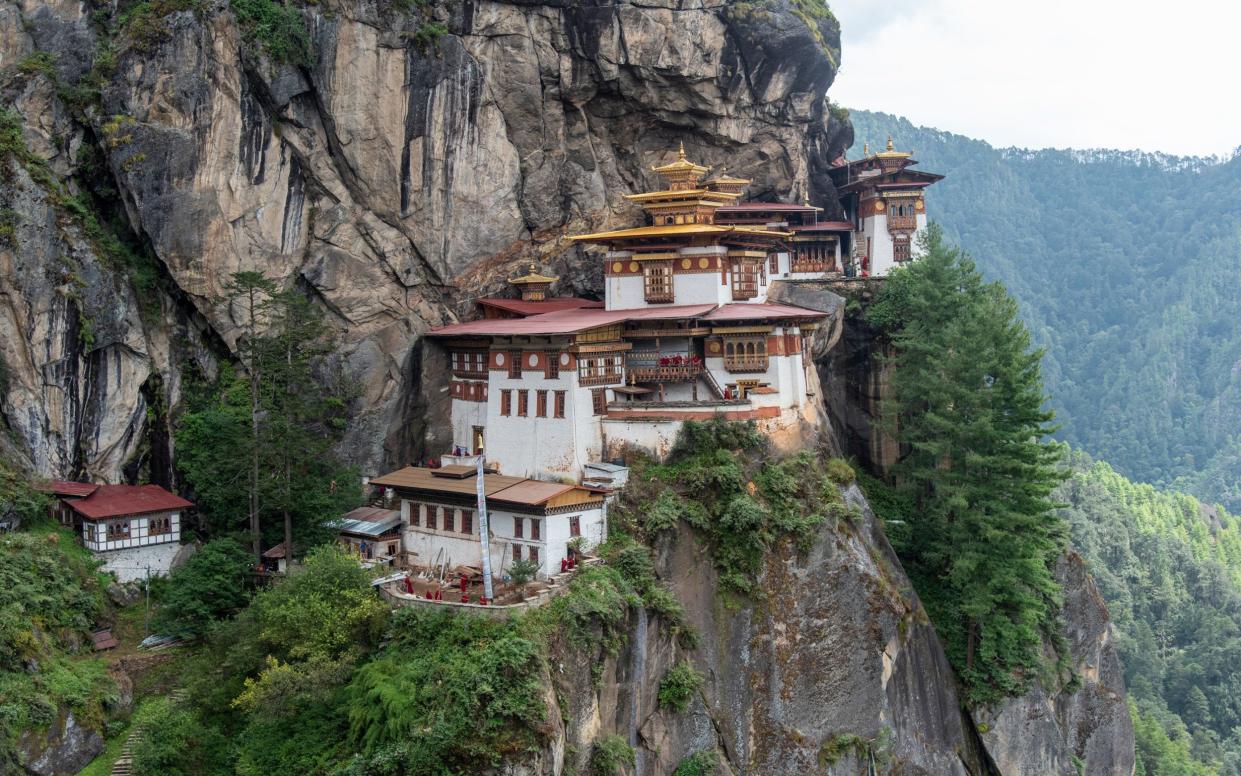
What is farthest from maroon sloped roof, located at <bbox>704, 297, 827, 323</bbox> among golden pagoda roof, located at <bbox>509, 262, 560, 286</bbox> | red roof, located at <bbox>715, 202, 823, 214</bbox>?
golden pagoda roof, located at <bbox>509, 262, 560, 286</bbox>

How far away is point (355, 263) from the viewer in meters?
43.9

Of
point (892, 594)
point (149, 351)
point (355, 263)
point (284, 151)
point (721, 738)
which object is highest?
point (284, 151)

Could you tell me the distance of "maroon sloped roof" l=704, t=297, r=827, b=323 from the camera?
41.2m

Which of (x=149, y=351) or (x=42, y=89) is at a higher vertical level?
(x=42, y=89)

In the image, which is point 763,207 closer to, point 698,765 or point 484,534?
point 484,534

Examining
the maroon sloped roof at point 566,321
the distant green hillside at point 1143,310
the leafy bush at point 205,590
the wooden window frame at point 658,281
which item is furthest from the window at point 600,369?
the distant green hillside at point 1143,310

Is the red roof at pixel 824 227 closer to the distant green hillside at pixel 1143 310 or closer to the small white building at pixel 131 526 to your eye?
the small white building at pixel 131 526

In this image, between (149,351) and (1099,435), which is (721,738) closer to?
(149,351)

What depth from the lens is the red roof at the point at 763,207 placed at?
50.0 metres

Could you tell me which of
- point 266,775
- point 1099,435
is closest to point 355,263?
point 266,775

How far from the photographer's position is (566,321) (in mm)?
40969

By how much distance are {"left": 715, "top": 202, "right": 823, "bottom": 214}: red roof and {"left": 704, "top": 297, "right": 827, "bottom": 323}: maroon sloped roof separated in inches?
258

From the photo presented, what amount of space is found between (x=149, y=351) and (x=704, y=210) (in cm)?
2267

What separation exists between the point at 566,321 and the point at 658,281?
5.97 meters
